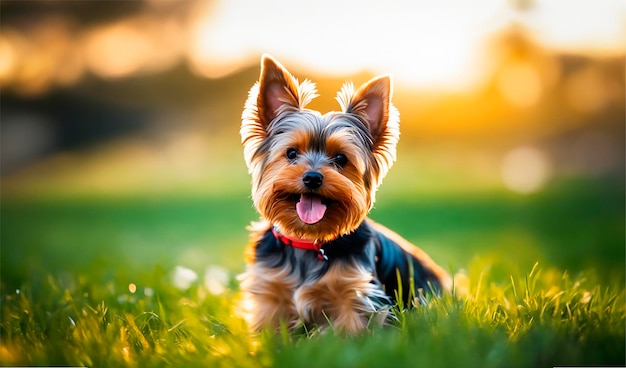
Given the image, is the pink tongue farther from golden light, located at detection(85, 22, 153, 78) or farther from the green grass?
golden light, located at detection(85, 22, 153, 78)

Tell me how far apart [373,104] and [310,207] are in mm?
933

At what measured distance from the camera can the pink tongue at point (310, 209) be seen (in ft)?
14.0

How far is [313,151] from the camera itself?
4.35 metres

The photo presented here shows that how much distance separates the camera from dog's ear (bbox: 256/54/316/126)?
4344 millimetres

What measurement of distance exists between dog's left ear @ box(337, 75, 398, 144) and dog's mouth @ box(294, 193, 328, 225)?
0.71m

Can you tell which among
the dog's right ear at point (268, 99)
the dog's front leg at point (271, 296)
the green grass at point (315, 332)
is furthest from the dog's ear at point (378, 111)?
the green grass at point (315, 332)

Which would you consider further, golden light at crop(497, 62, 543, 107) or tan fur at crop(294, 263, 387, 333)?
golden light at crop(497, 62, 543, 107)


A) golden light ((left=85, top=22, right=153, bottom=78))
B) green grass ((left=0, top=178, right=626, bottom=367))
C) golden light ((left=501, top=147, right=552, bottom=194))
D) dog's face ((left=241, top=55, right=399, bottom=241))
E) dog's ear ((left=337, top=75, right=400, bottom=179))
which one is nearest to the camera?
green grass ((left=0, top=178, right=626, bottom=367))

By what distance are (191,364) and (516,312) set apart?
2359 millimetres

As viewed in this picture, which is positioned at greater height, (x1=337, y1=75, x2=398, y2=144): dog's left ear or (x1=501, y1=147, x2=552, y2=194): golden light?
(x1=337, y1=75, x2=398, y2=144): dog's left ear

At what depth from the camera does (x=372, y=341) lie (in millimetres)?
3760

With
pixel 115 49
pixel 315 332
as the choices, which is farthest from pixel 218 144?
pixel 315 332

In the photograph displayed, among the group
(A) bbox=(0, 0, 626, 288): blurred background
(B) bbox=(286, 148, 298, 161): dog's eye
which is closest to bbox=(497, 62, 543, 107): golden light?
(A) bbox=(0, 0, 626, 288): blurred background

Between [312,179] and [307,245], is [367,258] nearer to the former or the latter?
[307,245]
